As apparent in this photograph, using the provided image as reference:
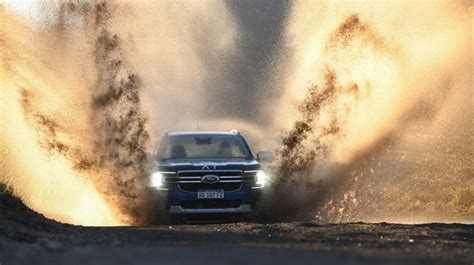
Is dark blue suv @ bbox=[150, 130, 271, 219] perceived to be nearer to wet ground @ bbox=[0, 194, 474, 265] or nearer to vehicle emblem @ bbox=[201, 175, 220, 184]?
vehicle emblem @ bbox=[201, 175, 220, 184]

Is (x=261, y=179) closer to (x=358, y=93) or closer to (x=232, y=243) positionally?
(x=232, y=243)

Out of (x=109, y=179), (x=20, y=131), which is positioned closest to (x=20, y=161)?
(x=20, y=131)

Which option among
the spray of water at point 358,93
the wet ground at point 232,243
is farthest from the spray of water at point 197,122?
the wet ground at point 232,243

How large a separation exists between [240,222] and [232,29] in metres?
20.3

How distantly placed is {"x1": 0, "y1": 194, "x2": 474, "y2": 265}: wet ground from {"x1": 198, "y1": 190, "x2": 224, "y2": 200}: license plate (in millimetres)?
1028

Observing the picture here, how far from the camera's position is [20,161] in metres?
30.2

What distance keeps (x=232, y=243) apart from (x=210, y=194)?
4828 millimetres

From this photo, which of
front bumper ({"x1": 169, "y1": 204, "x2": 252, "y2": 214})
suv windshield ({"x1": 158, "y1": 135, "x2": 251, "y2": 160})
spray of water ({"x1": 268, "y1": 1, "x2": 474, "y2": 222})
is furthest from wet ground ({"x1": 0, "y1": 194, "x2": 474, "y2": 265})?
spray of water ({"x1": 268, "y1": 1, "x2": 474, "y2": 222})

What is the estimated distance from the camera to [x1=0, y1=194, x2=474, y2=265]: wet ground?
1272 centimetres

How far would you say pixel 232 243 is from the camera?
14.5 metres

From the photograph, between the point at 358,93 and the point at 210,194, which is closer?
the point at 210,194

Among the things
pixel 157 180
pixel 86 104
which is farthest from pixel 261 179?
pixel 86 104

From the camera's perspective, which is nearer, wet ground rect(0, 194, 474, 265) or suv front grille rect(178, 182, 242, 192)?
wet ground rect(0, 194, 474, 265)

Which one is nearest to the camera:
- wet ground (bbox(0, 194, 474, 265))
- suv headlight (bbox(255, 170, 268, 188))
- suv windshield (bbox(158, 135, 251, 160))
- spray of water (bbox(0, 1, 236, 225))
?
wet ground (bbox(0, 194, 474, 265))
